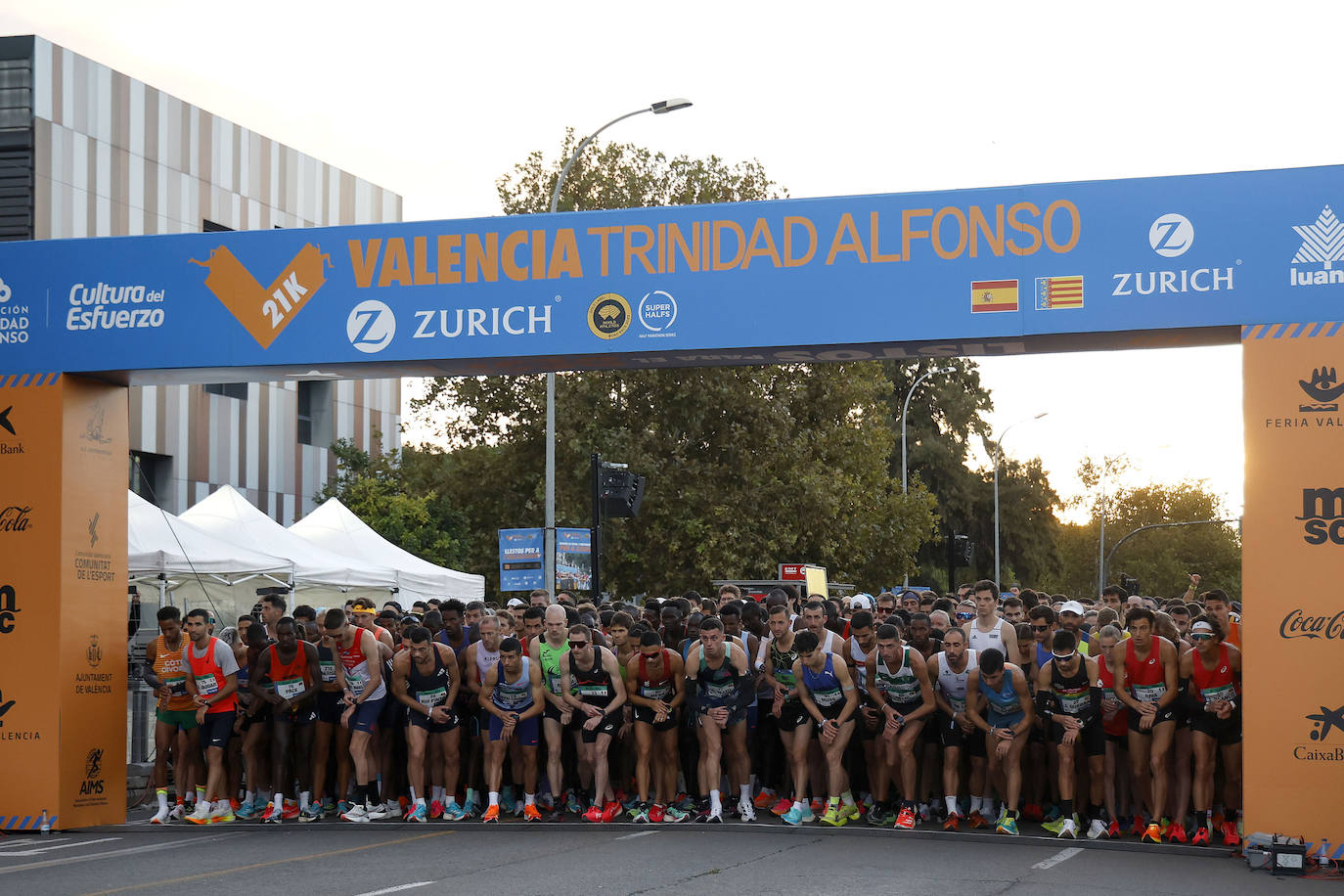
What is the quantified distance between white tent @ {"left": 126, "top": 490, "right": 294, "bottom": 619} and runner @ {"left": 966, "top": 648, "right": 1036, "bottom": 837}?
11.2 meters

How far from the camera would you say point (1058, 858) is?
35.1 feet

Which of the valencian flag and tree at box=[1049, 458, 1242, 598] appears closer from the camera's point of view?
the valencian flag

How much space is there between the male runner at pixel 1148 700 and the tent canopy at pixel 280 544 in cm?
1423

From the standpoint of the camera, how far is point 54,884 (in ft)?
32.2

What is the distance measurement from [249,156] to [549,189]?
389 inches

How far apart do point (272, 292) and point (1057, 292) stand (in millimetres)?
6387

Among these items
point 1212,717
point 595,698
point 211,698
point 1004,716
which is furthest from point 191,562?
point 1212,717

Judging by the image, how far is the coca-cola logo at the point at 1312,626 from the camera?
1034 centimetres

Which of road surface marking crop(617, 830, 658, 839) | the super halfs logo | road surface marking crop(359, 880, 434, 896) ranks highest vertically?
the super halfs logo

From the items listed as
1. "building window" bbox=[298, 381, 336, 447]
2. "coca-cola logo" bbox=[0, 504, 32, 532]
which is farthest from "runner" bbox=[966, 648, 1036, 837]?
"building window" bbox=[298, 381, 336, 447]

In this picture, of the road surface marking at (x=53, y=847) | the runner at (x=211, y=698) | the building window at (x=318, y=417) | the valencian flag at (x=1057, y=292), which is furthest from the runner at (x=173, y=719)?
the building window at (x=318, y=417)

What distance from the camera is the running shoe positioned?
1216cm

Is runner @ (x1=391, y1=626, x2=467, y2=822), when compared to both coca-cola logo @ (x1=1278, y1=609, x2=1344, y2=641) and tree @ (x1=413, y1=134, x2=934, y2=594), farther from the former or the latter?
tree @ (x1=413, y1=134, x2=934, y2=594)

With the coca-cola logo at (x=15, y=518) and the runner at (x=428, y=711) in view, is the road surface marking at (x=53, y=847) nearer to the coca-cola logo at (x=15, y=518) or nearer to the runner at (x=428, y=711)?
the runner at (x=428, y=711)
